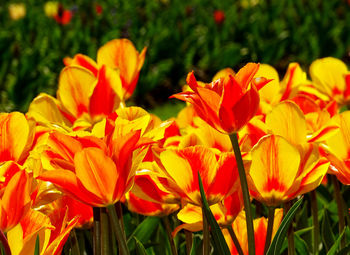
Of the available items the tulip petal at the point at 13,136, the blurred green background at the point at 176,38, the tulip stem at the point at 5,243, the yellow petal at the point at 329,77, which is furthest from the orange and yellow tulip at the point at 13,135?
the blurred green background at the point at 176,38

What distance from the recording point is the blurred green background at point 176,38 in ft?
17.9

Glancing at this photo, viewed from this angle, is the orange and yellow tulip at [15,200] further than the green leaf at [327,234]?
No

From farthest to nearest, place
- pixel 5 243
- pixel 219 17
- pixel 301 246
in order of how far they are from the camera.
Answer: pixel 219 17 → pixel 301 246 → pixel 5 243

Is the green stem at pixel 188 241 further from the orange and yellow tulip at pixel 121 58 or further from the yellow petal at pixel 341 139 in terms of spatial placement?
the orange and yellow tulip at pixel 121 58

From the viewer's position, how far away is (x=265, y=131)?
3.42ft

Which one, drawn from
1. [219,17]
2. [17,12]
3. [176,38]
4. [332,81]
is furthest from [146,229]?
[17,12]

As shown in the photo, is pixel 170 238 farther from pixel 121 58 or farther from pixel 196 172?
pixel 121 58

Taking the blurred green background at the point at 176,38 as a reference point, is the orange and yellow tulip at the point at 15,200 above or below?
below

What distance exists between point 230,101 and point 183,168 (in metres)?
0.11

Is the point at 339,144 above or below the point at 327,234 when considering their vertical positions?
above

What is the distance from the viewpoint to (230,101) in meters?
0.89

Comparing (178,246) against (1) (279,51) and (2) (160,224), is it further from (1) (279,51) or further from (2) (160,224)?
(1) (279,51)

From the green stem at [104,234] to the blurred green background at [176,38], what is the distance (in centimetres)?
402

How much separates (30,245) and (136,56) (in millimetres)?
662
